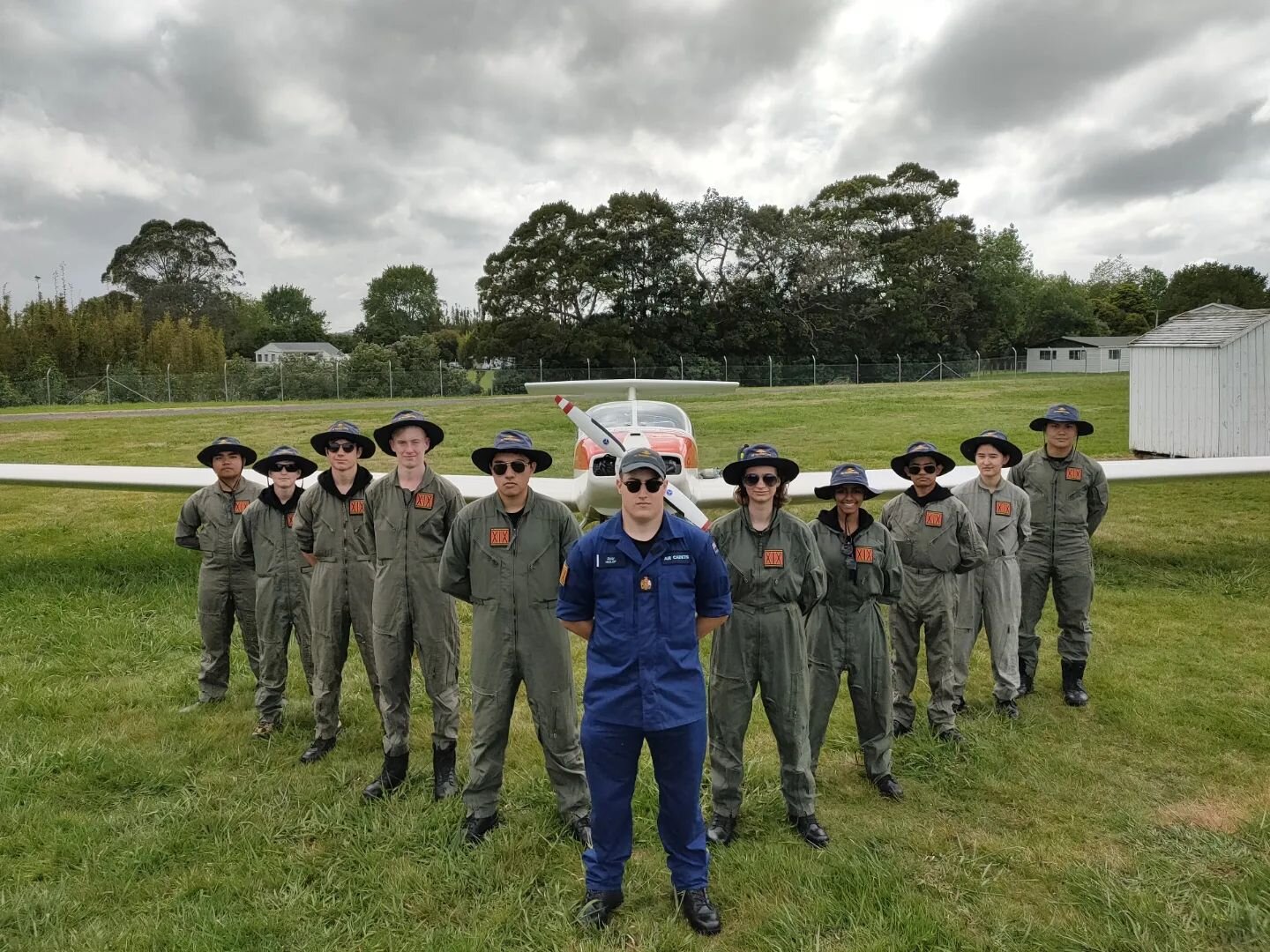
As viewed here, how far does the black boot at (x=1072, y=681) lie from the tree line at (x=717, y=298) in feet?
117

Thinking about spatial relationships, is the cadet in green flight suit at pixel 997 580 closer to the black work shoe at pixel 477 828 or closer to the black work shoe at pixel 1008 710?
the black work shoe at pixel 1008 710

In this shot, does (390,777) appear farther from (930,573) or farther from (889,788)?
(930,573)

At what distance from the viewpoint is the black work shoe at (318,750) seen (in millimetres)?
4629

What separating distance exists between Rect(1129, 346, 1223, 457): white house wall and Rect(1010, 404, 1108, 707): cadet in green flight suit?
10.4m

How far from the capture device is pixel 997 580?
16.9ft

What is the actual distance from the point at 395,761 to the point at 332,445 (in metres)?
1.80

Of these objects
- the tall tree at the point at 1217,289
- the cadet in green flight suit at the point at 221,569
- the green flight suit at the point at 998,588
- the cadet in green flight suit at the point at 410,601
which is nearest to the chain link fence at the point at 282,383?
the cadet in green flight suit at the point at 221,569

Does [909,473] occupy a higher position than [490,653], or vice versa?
[909,473]

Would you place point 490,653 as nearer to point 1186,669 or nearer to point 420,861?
point 420,861

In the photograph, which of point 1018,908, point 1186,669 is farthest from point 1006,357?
point 1018,908

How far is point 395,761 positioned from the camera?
4.25 meters

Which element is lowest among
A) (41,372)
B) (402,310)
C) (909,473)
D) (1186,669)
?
(1186,669)

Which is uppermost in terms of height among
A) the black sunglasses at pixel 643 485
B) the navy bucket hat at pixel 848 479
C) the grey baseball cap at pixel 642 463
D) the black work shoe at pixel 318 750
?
the grey baseball cap at pixel 642 463

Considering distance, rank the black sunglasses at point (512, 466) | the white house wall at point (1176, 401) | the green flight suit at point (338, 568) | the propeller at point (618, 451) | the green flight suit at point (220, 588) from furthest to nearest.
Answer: the white house wall at point (1176, 401) < the propeller at point (618, 451) < the green flight suit at point (220, 588) < the green flight suit at point (338, 568) < the black sunglasses at point (512, 466)
